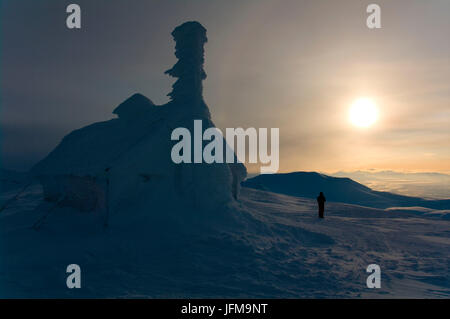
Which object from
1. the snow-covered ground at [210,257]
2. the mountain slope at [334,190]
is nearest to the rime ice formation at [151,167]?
the snow-covered ground at [210,257]

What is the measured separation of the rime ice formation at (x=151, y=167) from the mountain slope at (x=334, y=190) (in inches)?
2774

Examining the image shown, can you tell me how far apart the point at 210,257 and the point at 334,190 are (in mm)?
104389

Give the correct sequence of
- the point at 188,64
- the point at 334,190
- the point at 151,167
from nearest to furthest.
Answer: the point at 151,167 → the point at 188,64 → the point at 334,190

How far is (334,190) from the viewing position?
108 meters

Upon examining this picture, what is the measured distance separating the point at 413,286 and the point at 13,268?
1412cm

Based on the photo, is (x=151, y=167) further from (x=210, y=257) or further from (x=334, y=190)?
(x=334, y=190)

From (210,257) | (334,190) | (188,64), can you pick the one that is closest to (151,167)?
(210,257)

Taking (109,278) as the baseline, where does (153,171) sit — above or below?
above

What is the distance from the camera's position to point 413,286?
10.0 metres

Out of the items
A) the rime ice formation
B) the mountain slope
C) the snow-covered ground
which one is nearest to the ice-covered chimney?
the rime ice formation

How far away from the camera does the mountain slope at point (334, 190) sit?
96.1 m
